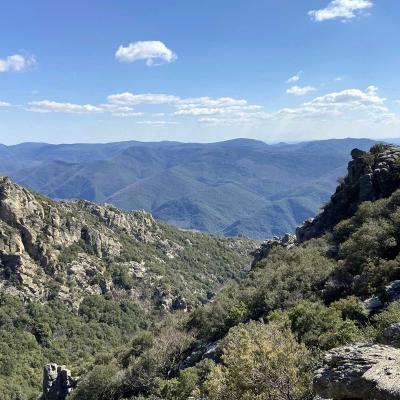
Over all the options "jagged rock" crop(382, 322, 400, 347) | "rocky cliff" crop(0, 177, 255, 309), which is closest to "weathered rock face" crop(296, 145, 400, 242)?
"jagged rock" crop(382, 322, 400, 347)

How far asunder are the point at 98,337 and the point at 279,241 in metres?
66.4

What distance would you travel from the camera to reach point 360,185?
181 ft

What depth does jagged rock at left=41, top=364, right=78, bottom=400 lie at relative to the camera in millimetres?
60562

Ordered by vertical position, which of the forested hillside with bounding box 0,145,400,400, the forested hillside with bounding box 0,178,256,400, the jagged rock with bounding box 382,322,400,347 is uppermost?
the jagged rock with bounding box 382,322,400,347

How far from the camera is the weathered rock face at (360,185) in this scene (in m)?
52.7

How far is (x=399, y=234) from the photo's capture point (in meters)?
36.4

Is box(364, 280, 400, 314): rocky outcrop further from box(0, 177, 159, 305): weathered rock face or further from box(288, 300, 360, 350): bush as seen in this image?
box(0, 177, 159, 305): weathered rock face

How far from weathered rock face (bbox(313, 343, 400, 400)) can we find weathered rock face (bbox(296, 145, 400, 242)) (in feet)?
135

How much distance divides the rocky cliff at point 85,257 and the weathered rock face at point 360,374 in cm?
12025

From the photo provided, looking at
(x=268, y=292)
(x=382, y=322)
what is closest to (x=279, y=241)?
(x=268, y=292)

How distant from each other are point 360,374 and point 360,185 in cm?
4555

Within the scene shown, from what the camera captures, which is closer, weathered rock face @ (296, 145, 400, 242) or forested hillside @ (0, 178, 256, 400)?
weathered rock face @ (296, 145, 400, 242)

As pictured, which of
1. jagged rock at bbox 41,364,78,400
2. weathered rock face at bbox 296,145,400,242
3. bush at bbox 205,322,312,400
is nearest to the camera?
bush at bbox 205,322,312,400

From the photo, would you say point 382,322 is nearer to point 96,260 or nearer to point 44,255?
point 44,255
